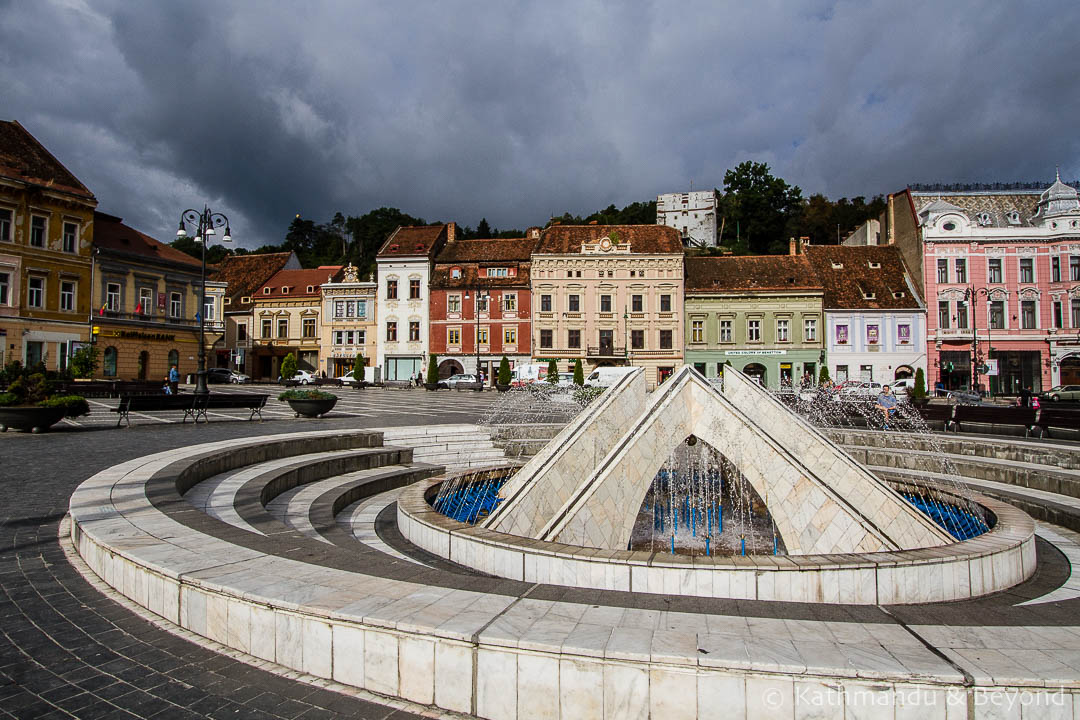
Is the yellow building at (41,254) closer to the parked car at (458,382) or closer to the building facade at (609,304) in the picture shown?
the parked car at (458,382)

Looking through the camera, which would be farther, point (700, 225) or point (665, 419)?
point (700, 225)

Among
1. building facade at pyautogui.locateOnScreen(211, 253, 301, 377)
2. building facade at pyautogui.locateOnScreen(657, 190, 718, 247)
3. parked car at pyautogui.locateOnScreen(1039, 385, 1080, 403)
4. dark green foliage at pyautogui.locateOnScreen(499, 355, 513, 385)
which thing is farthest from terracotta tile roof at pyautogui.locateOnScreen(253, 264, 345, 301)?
building facade at pyautogui.locateOnScreen(657, 190, 718, 247)

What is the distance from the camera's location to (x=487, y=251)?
50188 mm

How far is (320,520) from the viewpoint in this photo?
7.42 metres

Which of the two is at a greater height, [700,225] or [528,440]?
[700,225]

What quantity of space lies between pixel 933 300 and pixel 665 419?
4358 centimetres

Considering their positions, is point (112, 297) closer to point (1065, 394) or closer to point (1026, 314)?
point (1065, 394)

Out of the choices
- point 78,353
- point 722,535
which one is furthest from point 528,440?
point 78,353

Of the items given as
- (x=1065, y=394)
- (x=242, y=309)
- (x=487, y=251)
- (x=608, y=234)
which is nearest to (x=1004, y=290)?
(x=1065, y=394)

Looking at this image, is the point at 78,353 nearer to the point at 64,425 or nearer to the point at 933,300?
the point at 64,425

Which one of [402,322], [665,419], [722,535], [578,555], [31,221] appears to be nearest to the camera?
[578,555]

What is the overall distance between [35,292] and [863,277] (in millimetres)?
51693

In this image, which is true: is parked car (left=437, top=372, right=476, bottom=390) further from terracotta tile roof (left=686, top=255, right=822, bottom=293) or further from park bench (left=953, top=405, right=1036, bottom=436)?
park bench (left=953, top=405, right=1036, bottom=436)

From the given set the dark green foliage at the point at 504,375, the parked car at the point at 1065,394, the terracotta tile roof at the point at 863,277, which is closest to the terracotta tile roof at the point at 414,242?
the dark green foliage at the point at 504,375
